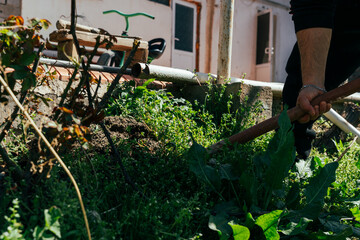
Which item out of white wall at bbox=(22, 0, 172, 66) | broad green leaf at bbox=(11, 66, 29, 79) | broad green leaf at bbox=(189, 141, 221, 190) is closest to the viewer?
broad green leaf at bbox=(11, 66, 29, 79)

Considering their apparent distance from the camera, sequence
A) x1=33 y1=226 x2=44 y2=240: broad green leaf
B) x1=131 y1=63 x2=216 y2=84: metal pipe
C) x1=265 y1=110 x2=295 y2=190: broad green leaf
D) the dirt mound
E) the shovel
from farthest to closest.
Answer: x1=131 y1=63 x2=216 y2=84: metal pipe, the dirt mound, the shovel, x1=265 y1=110 x2=295 y2=190: broad green leaf, x1=33 y1=226 x2=44 y2=240: broad green leaf

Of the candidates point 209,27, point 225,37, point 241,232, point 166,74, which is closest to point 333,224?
point 241,232

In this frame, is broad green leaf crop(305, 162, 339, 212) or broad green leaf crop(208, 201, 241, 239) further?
broad green leaf crop(305, 162, 339, 212)

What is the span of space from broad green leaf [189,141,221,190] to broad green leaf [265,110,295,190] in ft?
0.83

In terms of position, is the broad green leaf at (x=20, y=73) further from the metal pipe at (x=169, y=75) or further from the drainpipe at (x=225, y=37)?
the drainpipe at (x=225, y=37)

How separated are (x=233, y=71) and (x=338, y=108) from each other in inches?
217

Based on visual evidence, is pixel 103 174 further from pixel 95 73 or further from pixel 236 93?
pixel 236 93

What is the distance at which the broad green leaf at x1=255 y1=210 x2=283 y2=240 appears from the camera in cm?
171

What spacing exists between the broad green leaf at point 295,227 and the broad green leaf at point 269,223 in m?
0.07

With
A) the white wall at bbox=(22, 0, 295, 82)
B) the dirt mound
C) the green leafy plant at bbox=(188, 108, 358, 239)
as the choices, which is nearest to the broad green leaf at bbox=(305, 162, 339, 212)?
the green leafy plant at bbox=(188, 108, 358, 239)

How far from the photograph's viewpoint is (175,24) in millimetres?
8977

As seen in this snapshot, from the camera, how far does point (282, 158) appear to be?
1879 mm

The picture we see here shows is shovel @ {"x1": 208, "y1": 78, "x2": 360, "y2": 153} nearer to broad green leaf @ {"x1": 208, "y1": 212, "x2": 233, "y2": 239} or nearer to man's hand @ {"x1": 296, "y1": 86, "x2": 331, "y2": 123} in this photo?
man's hand @ {"x1": 296, "y1": 86, "x2": 331, "y2": 123}

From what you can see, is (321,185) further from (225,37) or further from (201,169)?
(225,37)
